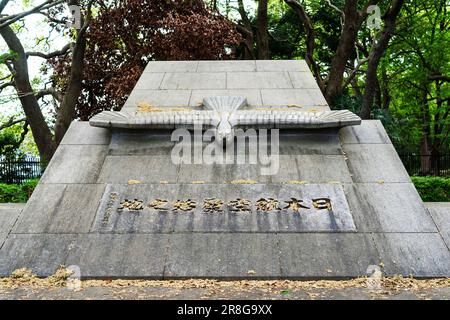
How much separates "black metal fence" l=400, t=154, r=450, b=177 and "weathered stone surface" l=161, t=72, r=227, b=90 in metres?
10.7

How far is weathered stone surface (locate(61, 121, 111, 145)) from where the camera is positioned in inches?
237

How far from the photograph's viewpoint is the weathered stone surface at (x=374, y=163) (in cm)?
541

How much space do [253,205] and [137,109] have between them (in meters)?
2.36

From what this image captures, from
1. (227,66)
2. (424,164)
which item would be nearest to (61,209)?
→ (227,66)

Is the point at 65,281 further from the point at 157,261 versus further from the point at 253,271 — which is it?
the point at 253,271

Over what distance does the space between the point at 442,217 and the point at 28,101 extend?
10.8 m

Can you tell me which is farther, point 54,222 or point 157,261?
point 54,222

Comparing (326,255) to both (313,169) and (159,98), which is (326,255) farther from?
(159,98)

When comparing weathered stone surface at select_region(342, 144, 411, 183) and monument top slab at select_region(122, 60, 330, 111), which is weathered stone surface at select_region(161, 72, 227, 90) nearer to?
monument top slab at select_region(122, 60, 330, 111)

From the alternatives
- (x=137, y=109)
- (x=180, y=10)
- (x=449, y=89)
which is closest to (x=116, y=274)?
(x=137, y=109)

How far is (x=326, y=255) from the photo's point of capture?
4.50 m

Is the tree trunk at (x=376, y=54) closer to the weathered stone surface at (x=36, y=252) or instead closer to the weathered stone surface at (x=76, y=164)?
the weathered stone surface at (x=76, y=164)
